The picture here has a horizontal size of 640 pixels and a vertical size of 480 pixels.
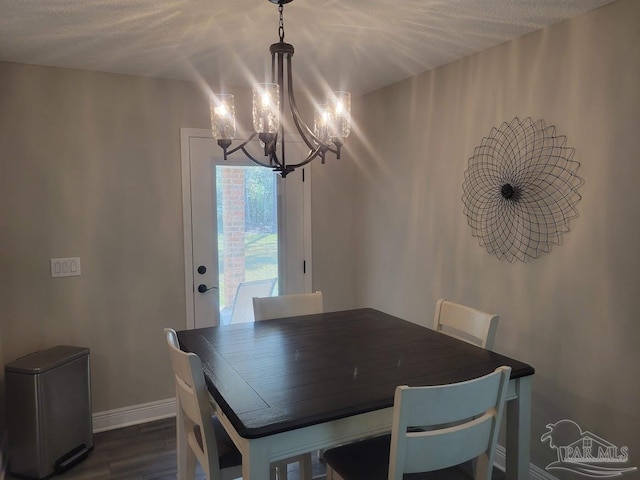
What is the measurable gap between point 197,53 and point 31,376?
1.96 m

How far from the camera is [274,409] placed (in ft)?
4.55

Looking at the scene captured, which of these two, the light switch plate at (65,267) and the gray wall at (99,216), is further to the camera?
the light switch plate at (65,267)

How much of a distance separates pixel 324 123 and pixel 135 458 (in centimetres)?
224

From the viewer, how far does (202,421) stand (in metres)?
1.56

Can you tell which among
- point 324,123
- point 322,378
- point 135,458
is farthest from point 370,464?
point 135,458

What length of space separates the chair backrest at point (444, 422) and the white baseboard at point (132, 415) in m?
2.33

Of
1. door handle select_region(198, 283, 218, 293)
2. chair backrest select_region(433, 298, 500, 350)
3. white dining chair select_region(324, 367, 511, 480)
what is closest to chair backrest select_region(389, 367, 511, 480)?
white dining chair select_region(324, 367, 511, 480)

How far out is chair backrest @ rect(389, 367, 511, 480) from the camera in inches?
50.3

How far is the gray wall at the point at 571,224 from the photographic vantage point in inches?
75.8

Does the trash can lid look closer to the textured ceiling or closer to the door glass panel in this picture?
the door glass panel

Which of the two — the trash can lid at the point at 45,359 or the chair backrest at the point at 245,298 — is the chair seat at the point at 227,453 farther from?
the chair backrest at the point at 245,298

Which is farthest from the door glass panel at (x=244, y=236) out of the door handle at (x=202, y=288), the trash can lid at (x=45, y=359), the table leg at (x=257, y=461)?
the table leg at (x=257, y=461)

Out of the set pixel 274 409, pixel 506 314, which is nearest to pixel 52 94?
pixel 274 409

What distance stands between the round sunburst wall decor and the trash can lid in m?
2.46
